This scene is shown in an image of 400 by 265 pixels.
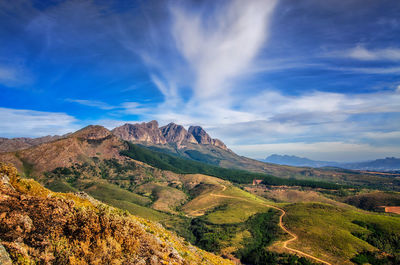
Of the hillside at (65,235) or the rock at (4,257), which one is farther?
the hillside at (65,235)

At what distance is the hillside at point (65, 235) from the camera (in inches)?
469

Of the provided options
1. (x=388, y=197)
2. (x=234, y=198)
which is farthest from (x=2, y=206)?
(x=388, y=197)

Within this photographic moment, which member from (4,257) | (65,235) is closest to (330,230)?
(65,235)

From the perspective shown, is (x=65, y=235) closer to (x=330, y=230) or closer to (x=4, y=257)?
(x=4, y=257)

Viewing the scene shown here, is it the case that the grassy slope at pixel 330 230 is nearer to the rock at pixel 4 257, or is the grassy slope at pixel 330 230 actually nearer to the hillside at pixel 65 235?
the hillside at pixel 65 235

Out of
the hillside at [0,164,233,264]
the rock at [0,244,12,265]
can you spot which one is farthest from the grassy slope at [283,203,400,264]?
the rock at [0,244,12,265]

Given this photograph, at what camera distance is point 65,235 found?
44.4 feet

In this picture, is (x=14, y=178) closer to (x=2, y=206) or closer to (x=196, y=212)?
(x=2, y=206)

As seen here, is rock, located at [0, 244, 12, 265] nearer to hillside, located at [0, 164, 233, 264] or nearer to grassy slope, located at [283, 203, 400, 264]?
hillside, located at [0, 164, 233, 264]

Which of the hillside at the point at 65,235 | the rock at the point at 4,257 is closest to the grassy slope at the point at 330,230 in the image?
the hillside at the point at 65,235

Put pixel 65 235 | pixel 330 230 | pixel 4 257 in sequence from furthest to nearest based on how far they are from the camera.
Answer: pixel 330 230
pixel 65 235
pixel 4 257

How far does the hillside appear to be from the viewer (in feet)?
39.1

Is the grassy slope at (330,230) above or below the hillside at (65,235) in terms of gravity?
below

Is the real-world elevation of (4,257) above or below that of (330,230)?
above
